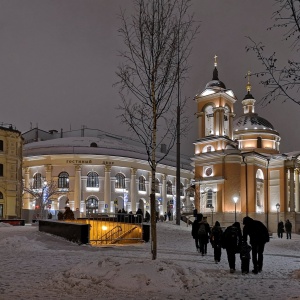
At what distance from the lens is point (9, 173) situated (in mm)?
58812

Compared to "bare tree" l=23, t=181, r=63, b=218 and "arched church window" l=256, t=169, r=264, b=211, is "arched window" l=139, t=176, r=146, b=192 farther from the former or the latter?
"arched church window" l=256, t=169, r=264, b=211

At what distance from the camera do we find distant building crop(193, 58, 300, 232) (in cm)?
5978

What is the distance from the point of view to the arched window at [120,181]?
77681mm

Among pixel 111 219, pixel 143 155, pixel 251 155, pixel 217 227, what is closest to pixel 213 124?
pixel 251 155

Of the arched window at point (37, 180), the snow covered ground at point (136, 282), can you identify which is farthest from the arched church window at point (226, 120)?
the snow covered ground at point (136, 282)

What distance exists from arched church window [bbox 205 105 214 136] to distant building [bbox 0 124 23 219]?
2464 cm

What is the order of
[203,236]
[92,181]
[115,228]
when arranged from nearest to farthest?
[203,236]
[115,228]
[92,181]

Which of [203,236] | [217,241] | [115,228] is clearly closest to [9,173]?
[115,228]

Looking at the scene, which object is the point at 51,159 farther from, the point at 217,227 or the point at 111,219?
the point at 217,227

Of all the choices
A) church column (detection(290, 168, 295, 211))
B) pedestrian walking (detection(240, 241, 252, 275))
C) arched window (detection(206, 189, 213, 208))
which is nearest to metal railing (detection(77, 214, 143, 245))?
pedestrian walking (detection(240, 241, 252, 275))

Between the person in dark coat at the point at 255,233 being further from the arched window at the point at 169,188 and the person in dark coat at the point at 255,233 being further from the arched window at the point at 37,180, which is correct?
the arched window at the point at 169,188

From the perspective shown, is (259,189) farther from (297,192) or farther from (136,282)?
(136,282)

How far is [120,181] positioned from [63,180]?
366 inches

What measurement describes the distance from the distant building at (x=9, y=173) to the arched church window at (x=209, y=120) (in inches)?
970
